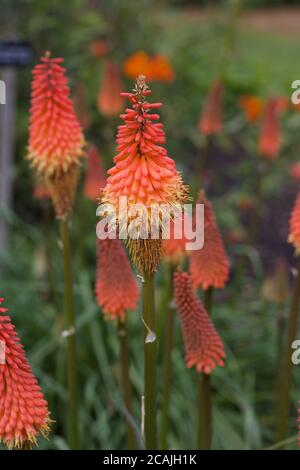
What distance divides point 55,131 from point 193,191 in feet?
9.36

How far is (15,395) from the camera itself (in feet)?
6.49

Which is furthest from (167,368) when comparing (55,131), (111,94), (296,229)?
(111,94)

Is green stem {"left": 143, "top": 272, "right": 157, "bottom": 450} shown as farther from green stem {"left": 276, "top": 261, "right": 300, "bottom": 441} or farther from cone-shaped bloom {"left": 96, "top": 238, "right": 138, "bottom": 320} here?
green stem {"left": 276, "top": 261, "right": 300, "bottom": 441}

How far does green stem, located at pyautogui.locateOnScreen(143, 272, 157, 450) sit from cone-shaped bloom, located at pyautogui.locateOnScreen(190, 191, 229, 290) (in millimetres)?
666

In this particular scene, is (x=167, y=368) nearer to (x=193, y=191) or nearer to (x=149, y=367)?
(x=149, y=367)

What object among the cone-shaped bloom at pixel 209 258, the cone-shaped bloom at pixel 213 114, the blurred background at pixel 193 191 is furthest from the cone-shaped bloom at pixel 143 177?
the cone-shaped bloom at pixel 213 114

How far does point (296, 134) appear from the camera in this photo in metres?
9.79

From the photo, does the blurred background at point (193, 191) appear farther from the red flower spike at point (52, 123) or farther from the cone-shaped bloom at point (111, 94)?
the red flower spike at point (52, 123)

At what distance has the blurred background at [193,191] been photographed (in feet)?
14.1

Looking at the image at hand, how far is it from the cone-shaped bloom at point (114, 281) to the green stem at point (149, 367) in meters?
0.67

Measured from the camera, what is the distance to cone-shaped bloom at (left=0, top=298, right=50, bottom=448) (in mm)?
1956
